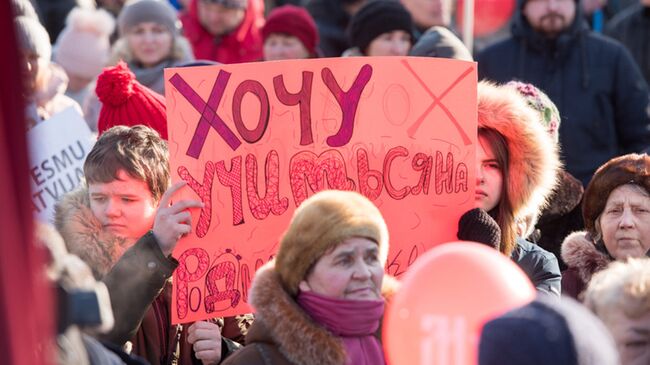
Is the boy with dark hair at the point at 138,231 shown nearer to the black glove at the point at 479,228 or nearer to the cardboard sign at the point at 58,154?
the black glove at the point at 479,228

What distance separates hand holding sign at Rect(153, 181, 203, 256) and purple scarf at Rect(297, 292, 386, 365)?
0.52 m

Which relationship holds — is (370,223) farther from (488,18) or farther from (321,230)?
(488,18)

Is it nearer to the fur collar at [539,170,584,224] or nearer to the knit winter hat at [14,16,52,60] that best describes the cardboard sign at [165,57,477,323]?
the fur collar at [539,170,584,224]

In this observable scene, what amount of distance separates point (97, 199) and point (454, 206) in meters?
1.11

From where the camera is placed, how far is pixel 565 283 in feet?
15.2

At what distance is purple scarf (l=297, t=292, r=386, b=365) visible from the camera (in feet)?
11.1

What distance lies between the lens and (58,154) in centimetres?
527

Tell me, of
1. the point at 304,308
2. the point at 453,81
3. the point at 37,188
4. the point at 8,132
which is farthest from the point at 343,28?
the point at 8,132

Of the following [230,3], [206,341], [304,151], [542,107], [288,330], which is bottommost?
[206,341]

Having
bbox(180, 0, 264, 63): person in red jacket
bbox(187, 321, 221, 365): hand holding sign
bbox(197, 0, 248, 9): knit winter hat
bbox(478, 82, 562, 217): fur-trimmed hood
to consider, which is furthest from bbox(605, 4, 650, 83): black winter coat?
bbox(187, 321, 221, 365): hand holding sign

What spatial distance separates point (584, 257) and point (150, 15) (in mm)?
3471

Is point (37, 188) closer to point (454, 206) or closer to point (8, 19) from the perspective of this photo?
point (454, 206)

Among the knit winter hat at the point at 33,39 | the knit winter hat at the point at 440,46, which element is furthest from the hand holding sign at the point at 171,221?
the knit winter hat at the point at 440,46

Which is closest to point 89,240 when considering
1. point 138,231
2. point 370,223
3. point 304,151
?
point 138,231
